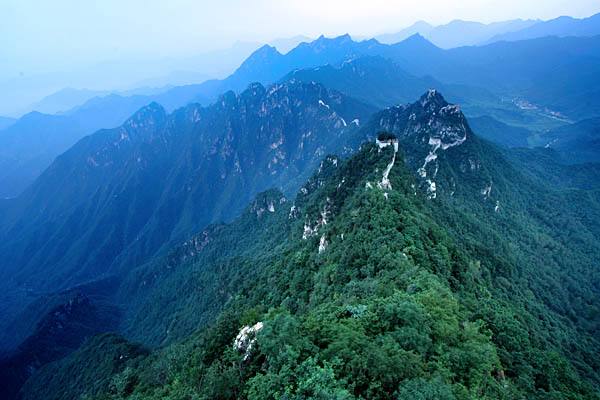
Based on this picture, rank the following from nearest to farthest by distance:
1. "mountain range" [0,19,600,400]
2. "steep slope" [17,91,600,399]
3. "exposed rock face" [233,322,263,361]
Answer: "steep slope" [17,91,600,399]
"mountain range" [0,19,600,400]
"exposed rock face" [233,322,263,361]

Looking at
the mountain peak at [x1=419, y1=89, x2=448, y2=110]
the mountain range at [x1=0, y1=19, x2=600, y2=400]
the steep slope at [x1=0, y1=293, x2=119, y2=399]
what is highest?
the mountain peak at [x1=419, y1=89, x2=448, y2=110]

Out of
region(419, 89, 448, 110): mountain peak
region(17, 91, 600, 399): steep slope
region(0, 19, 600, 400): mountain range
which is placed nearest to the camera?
region(17, 91, 600, 399): steep slope

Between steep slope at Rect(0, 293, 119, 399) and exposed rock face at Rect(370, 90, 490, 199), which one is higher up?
exposed rock face at Rect(370, 90, 490, 199)

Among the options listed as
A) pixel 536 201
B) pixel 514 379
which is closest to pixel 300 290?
pixel 514 379

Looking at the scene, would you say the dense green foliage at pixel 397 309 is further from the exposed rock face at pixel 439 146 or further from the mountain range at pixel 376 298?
the exposed rock face at pixel 439 146

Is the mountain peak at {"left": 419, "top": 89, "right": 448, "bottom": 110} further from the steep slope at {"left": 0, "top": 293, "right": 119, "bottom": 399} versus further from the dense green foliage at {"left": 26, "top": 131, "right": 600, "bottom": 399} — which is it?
the steep slope at {"left": 0, "top": 293, "right": 119, "bottom": 399}

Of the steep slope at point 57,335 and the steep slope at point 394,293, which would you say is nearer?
the steep slope at point 394,293

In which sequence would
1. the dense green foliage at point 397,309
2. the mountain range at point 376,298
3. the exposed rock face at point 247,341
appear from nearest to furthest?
the dense green foliage at point 397,309 < the mountain range at point 376,298 < the exposed rock face at point 247,341

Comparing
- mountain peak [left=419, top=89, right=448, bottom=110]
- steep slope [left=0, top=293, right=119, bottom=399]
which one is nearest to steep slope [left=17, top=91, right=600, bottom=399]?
mountain peak [left=419, top=89, right=448, bottom=110]

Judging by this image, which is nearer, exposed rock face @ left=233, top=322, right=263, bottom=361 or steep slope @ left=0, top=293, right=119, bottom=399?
exposed rock face @ left=233, top=322, right=263, bottom=361

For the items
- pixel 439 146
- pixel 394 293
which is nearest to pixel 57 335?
pixel 439 146

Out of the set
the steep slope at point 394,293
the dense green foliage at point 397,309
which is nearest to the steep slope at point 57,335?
the steep slope at point 394,293
